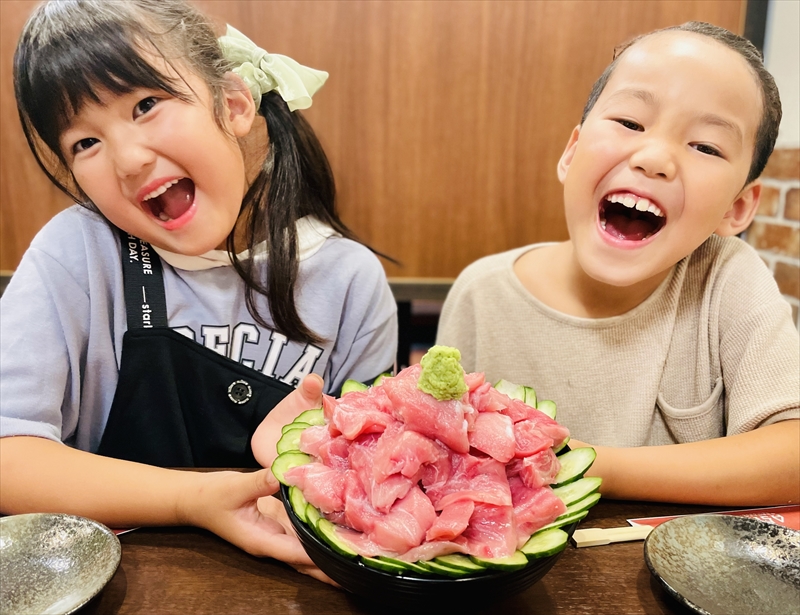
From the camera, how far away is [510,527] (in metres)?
0.65

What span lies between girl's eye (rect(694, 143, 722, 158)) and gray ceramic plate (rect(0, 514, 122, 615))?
113cm

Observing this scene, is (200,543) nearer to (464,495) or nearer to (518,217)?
(464,495)

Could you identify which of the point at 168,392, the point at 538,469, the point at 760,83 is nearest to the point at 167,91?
the point at 168,392

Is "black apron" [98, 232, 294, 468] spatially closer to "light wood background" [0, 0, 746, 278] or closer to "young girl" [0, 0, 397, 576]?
"young girl" [0, 0, 397, 576]

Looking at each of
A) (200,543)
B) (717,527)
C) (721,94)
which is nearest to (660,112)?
(721,94)

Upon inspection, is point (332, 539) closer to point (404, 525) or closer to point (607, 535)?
point (404, 525)

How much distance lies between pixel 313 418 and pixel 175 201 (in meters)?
0.59

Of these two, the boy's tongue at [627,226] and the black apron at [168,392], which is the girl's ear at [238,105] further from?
the boy's tongue at [627,226]

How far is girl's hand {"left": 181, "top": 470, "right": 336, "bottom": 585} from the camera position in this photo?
0.77 metres

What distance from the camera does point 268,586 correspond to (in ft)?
2.46

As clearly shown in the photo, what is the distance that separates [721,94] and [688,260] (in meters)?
0.38

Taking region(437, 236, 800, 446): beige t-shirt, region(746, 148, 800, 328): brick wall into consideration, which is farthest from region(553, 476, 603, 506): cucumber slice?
region(746, 148, 800, 328): brick wall

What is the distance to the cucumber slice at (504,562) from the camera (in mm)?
599

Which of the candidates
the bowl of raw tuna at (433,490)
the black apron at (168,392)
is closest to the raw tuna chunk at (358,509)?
the bowl of raw tuna at (433,490)
